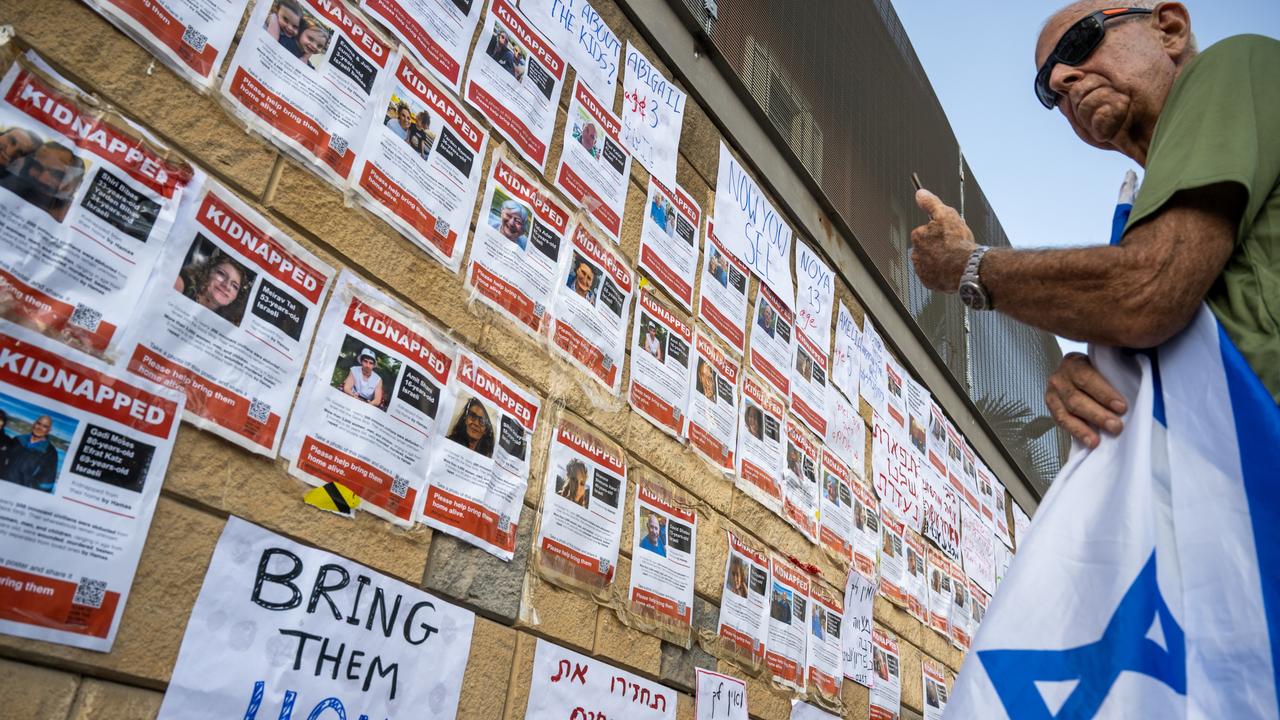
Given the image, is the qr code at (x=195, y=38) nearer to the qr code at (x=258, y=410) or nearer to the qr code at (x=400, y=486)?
the qr code at (x=258, y=410)

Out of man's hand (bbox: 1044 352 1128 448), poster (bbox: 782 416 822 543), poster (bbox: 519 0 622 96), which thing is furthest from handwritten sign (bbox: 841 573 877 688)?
man's hand (bbox: 1044 352 1128 448)

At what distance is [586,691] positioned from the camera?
1.98 meters

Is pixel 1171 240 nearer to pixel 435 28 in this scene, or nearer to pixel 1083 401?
pixel 1083 401

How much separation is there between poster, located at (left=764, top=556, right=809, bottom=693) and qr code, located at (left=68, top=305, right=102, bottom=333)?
2099 mm

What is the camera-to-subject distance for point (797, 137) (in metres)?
3.63

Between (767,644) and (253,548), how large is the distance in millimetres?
1775

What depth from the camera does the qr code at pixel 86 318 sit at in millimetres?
1185

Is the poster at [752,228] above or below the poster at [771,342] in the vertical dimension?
above

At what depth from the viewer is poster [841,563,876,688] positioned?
10.7 feet

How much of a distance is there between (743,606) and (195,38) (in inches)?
80.3

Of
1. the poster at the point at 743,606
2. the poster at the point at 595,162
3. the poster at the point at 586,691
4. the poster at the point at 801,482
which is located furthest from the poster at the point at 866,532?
the poster at the point at 595,162

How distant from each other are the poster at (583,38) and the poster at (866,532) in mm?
1983

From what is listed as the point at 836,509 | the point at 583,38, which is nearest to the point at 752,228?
the point at 583,38

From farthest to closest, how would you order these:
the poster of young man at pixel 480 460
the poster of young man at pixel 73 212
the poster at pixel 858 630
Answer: the poster at pixel 858 630
the poster of young man at pixel 480 460
the poster of young man at pixel 73 212
